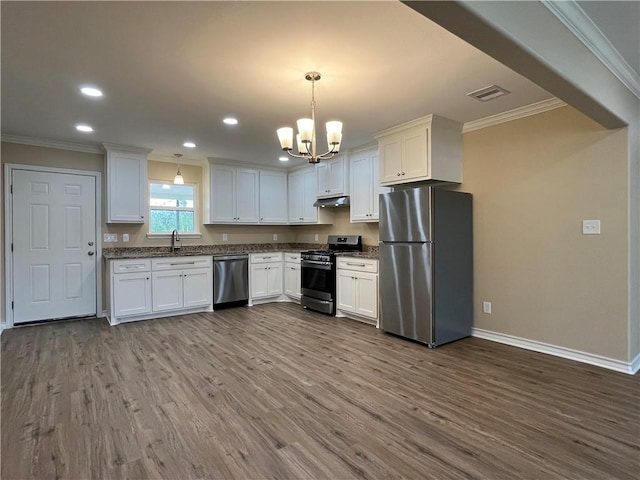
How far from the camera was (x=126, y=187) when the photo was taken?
4.98m

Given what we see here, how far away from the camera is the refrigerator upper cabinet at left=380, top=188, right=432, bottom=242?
364cm

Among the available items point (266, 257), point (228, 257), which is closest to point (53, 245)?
point (228, 257)

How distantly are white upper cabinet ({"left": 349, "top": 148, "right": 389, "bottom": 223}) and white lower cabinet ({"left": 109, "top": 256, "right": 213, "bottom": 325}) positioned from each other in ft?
7.93

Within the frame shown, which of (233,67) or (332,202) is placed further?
(332,202)

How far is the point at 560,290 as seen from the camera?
332 cm

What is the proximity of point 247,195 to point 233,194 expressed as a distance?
0.26 metres

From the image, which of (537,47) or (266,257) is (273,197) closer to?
(266,257)

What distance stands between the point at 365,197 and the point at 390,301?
163 cm

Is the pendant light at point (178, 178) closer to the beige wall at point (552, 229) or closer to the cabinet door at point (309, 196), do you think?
the cabinet door at point (309, 196)

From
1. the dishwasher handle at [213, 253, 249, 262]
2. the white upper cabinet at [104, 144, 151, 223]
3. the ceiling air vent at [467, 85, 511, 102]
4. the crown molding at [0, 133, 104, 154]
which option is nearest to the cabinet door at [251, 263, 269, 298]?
the dishwasher handle at [213, 253, 249, 262]

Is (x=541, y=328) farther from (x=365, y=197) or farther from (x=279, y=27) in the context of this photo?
(x=279, y=27)

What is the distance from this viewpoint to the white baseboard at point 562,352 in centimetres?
296

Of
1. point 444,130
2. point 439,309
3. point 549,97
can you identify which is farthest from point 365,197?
point 549,97

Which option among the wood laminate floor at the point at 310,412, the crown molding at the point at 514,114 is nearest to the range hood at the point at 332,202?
the crown molding at the point at 514,114
